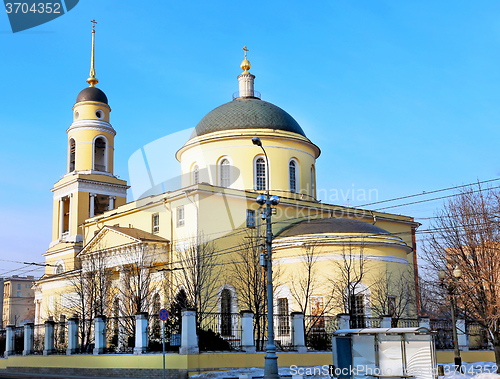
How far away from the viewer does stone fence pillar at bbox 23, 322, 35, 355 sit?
32969mm

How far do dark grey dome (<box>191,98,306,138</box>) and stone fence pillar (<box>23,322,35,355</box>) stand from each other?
16.2 meters

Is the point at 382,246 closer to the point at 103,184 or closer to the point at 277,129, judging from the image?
the point at 277,129

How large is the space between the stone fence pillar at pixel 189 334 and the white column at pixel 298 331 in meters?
4.77

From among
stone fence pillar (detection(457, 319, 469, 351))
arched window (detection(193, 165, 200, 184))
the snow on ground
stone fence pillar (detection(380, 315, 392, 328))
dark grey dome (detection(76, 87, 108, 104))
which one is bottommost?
the snow on ground

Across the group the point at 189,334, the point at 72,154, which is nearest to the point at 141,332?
the point at 189,334

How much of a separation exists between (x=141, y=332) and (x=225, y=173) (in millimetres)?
16369

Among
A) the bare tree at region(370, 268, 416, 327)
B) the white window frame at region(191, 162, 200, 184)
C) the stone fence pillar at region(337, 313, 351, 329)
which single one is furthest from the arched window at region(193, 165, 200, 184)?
the stone fence pillar at region(337, 313, 351, 329)

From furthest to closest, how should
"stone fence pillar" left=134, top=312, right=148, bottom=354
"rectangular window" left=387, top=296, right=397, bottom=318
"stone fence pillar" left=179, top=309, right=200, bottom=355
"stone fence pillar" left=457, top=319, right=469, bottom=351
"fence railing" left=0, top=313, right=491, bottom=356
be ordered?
"rectangular window" left=387, top=296, right=397, bottom=318
"stone fence pillar" left=457, top=319, right=469, bottom=351
"fence railing" left=0, top=313, right=491, bottom=356
"stone fence pillar" left=134, top=312, right=148, bottom=354
"stone fence pillar" left=179, top=309, right=200, bottom=355

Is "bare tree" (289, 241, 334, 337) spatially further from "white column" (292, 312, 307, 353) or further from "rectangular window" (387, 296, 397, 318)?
"white column" (292, 312, 307, 353)

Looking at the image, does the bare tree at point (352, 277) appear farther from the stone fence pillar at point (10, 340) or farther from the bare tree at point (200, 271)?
the stone fence pillar at point (10, 340)

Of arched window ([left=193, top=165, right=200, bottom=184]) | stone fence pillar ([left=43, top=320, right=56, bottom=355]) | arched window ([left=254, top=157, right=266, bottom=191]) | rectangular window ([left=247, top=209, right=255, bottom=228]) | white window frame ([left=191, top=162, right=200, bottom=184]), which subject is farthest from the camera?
white window frame ([left=191, top=162, right=200, bottom=184])

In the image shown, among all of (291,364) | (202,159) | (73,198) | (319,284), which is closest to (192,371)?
(291,364)

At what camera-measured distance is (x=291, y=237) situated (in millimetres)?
33406

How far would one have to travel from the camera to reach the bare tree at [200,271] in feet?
102
